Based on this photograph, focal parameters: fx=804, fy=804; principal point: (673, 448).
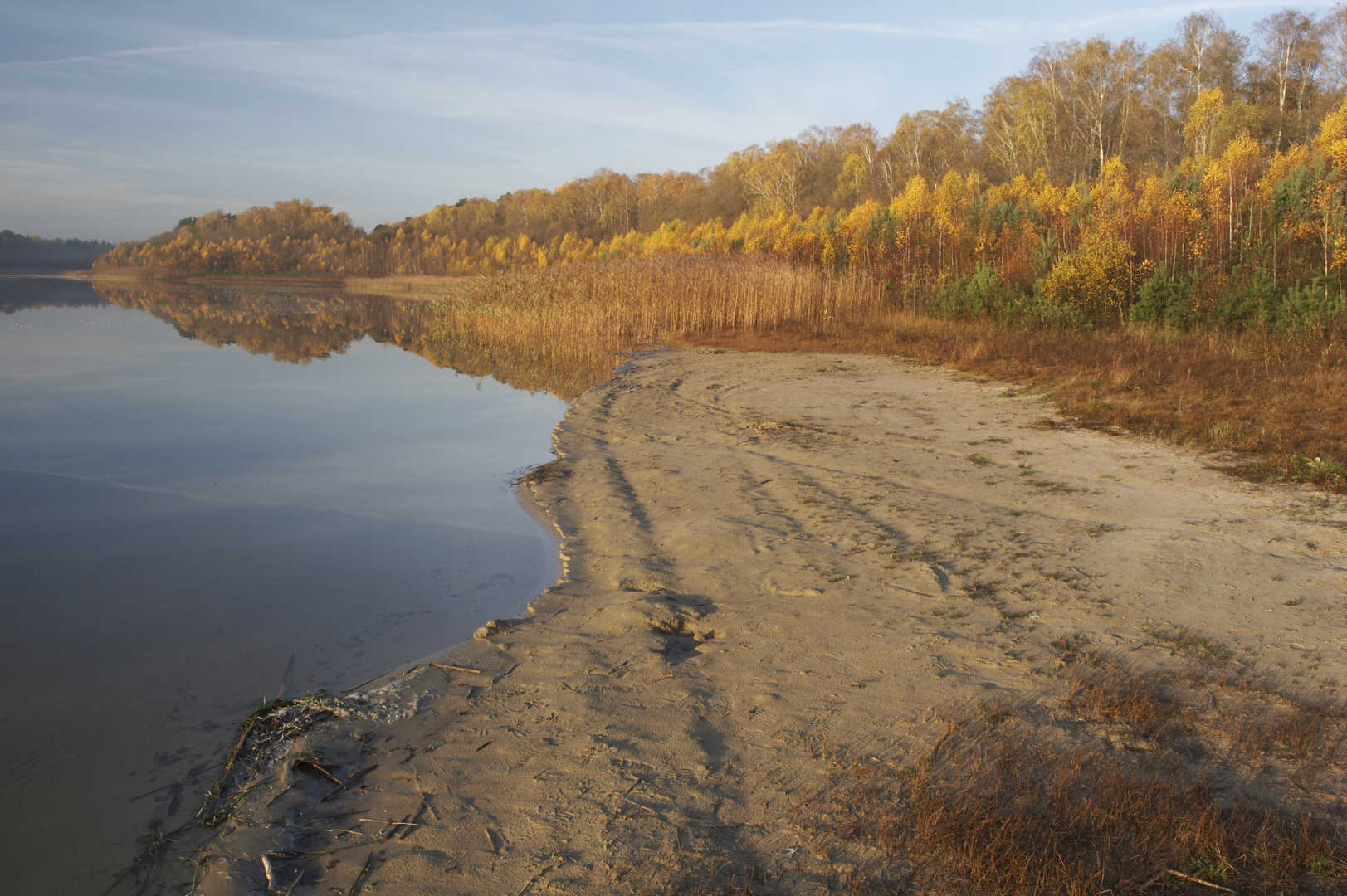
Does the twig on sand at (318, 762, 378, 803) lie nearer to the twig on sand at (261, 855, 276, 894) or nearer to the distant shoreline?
the twig on sand at (261, 855, 276, 894)

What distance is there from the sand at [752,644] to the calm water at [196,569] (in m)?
0.47

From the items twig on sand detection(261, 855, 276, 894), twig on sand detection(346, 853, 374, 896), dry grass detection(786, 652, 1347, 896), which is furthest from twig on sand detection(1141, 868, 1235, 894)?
twig on sand detection(261, 855, 276, 894)

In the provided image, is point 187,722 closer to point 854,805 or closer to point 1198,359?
point 854,805

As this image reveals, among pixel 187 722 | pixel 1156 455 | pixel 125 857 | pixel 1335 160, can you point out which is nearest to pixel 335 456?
pixel 187 722

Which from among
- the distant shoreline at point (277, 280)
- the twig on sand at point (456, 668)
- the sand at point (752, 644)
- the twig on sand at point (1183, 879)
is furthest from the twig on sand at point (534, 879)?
the distant shoreline at point (277, 280)

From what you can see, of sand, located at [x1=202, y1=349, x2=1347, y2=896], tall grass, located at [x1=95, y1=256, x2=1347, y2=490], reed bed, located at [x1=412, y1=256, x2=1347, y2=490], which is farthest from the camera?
tall grass, located at [x1=95, y1=256, x2=1347, y2=490]

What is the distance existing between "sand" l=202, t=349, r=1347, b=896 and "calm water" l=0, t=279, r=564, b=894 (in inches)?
18.6

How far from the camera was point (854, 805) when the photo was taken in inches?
99.8

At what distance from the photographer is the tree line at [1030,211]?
1484 cm

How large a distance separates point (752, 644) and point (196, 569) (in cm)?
374

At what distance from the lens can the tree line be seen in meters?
14.8

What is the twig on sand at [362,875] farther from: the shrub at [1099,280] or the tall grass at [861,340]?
the shrub at [1099,280]

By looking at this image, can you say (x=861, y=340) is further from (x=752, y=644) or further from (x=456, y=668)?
(x=456, y=668)

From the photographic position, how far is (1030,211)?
70.8ft
